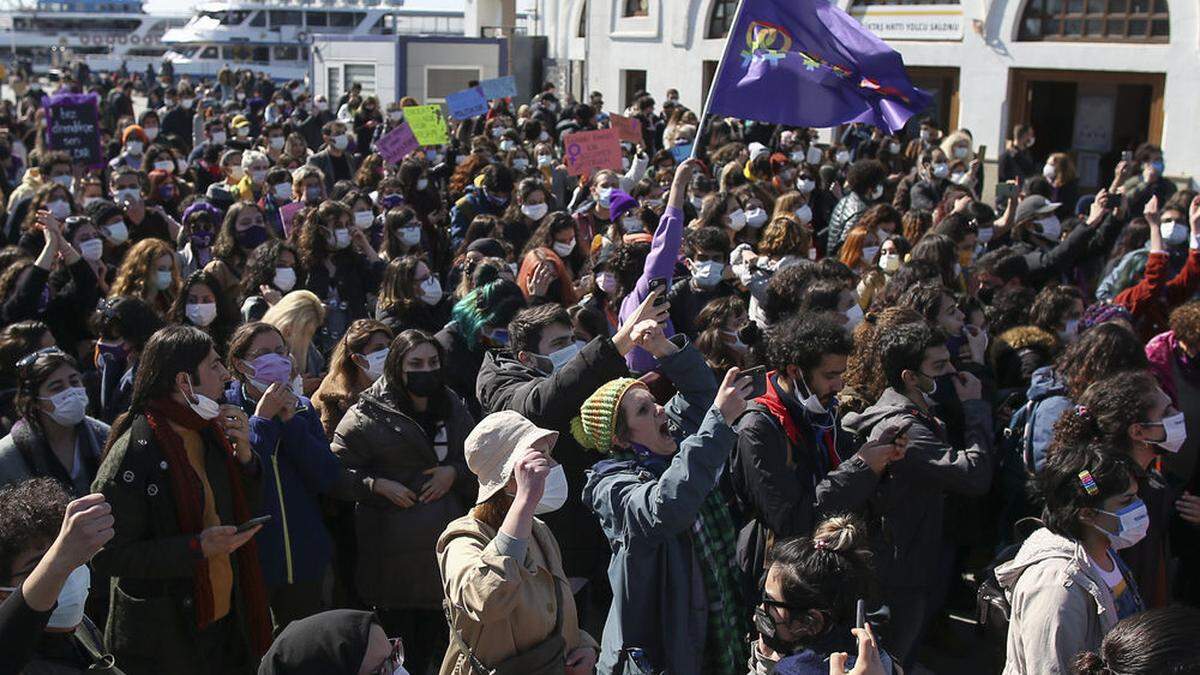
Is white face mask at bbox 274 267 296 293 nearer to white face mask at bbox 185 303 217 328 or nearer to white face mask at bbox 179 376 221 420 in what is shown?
white face mask at bbox 185 303 217 328

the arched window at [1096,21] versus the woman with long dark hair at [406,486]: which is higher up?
the arched window at [1096,21]

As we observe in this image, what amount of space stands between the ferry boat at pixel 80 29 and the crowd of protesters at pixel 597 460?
244 feet

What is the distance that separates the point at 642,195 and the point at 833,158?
5581 millimetres

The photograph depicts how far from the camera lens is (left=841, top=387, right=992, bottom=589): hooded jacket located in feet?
15.6

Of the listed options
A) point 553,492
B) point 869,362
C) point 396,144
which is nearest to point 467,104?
point 396,144

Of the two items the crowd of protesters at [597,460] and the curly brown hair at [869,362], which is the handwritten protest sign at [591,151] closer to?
the crowd of protesters at [597,460]

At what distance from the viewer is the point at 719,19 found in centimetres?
2689

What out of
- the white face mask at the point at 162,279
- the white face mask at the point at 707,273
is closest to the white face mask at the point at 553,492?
the white face mask at the point at 707,273

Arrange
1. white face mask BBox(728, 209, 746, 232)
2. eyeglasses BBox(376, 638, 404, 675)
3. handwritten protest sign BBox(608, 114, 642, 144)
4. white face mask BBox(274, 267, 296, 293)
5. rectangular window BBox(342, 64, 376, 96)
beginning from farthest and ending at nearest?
rectangular window BBox(342, 64, 376, 96) < handwritten protest sign BBox(608, 114, 642, 144) < white face mask BBox(728, 209, 746, 232) < white face mask BBox(274, 267, 296, 293) < eyeglasses BBox(376, 638, 404, 675)

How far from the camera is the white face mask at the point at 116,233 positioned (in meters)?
8.50

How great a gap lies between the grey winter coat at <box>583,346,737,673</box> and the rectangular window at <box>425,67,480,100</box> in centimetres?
2331

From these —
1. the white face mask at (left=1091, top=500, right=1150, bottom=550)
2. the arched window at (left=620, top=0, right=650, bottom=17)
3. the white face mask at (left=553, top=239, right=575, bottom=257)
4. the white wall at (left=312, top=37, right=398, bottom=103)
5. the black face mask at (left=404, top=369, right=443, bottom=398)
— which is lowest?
the white face mask at (left=1091, top=500, right=1150, bottom=550)

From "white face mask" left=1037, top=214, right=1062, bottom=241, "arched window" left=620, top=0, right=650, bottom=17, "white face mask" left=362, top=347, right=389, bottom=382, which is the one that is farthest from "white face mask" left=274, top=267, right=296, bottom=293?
"arched window" left=620, top=0, right=650, bottom=17

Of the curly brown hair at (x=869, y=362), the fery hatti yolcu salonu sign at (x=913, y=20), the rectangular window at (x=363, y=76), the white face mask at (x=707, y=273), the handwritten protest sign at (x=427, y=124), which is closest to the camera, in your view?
the curly brown hair at (x=869, y=362)
